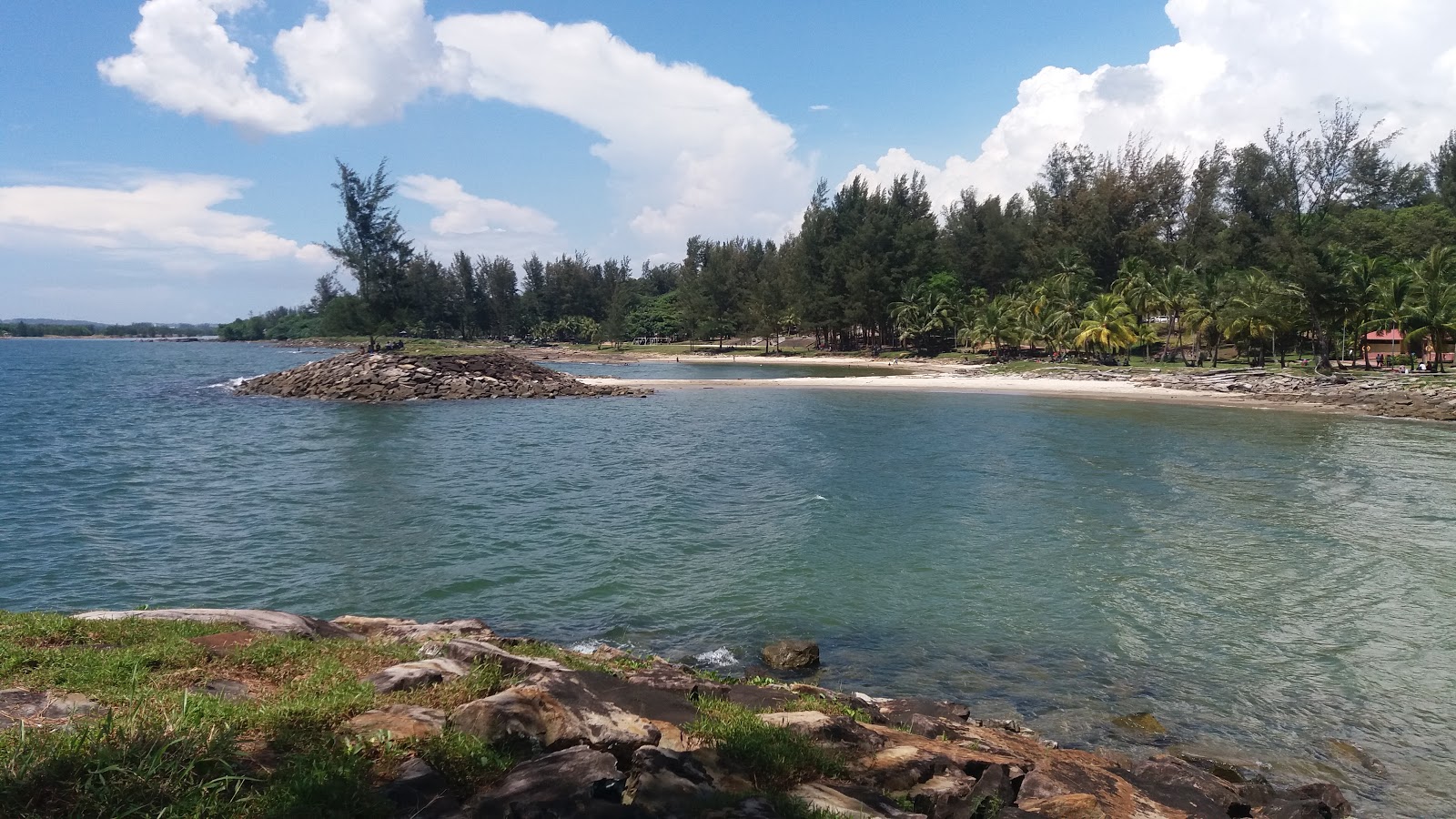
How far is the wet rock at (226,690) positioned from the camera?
6.69 meters

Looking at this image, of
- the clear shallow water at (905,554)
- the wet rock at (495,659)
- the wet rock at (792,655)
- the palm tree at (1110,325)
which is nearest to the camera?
the wet rock at (495,659)

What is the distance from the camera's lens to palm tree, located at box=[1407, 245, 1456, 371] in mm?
49250

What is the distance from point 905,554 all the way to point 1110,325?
60.2m

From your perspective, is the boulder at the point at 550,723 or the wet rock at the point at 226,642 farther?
the wet rock at the point at 226,642

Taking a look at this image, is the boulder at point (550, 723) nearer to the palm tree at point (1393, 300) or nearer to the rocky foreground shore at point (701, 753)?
the rocky foreground shore at point (701, 753)

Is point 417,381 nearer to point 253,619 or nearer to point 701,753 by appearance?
point 253,619

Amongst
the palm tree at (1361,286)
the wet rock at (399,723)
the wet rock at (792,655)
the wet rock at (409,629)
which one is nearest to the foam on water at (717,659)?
the wet rock at (792,655)

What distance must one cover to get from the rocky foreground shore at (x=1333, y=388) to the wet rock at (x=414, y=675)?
52.1m

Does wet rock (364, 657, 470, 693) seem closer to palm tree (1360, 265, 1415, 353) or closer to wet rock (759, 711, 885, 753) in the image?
wet rock (759, 711, 885, 753)

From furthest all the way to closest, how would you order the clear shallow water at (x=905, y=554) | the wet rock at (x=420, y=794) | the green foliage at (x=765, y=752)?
the clear shallow water at (x=905, y=554)
the green foliage at (x=765, y=752)
the wet rock at (x=420, y=794)

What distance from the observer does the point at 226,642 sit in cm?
819

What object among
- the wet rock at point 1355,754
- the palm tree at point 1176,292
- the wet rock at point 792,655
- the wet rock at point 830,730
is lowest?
the wet rock at point 1355,754

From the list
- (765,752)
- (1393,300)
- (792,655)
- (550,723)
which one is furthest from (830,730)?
(1393,300)

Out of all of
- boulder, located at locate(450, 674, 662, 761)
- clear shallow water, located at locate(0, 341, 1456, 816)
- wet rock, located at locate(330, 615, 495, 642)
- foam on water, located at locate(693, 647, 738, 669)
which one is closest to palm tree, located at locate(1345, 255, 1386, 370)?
clear shallow water, located at locate(0, 341, 1456, 816)
